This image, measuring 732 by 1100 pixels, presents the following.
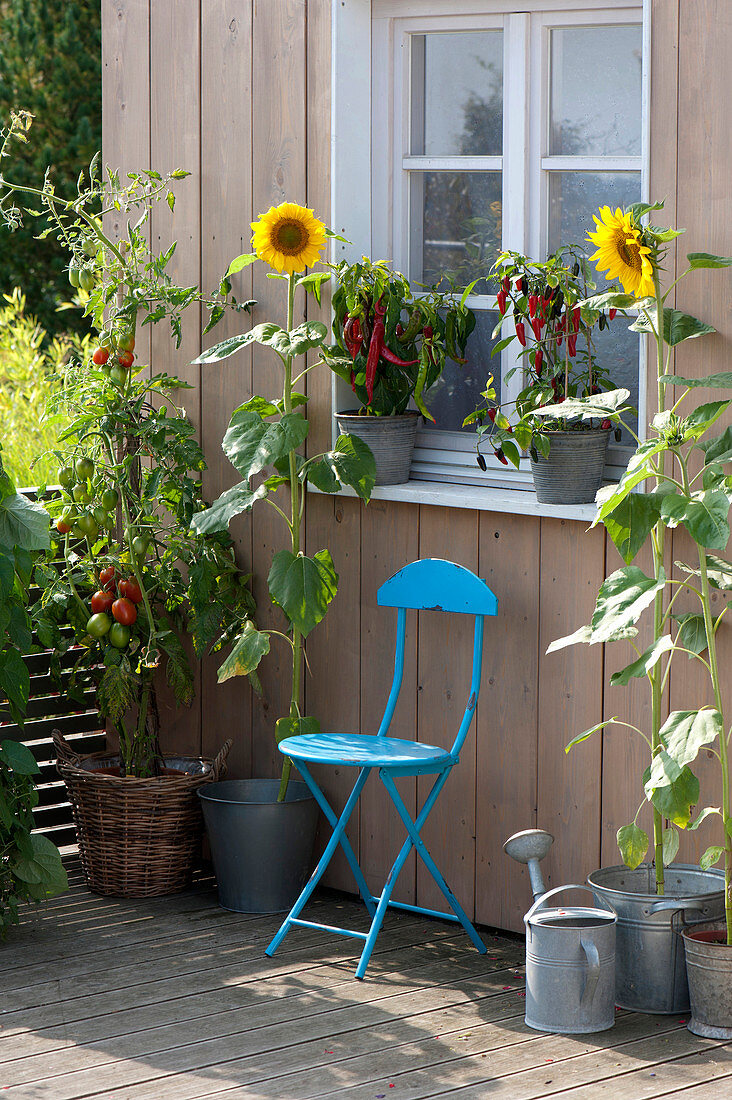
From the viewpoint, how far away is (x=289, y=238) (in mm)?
3676

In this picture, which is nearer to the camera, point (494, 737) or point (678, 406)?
point (678, 406)

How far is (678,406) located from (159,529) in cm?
156

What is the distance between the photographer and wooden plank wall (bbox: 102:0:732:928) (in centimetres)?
328

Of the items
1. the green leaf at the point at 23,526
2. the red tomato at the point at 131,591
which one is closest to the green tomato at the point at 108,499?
the red tomato at the point at 131,591

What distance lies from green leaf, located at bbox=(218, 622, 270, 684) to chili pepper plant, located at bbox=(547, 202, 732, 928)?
3.11 ft

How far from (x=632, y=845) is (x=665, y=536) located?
28.0 inches

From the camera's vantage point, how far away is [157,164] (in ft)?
14.5

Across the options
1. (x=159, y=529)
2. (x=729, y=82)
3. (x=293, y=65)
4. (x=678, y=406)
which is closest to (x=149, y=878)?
(x=159, y=529)

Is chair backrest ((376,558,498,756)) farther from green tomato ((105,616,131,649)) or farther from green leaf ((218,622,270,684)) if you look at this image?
green tomato ((105,616,131,649))

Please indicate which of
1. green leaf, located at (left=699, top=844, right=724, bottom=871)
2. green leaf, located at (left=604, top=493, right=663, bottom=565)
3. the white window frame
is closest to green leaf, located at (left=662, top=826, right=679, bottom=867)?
green leaf, located at (left=699, top=844, right=724, bottom=871)

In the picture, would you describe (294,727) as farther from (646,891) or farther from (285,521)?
(646,891)

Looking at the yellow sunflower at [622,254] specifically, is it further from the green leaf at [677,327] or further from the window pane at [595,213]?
the window pane at [595,213]

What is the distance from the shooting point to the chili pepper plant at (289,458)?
368cm

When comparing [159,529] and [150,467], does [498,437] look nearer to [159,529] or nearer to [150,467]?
[159,529]
